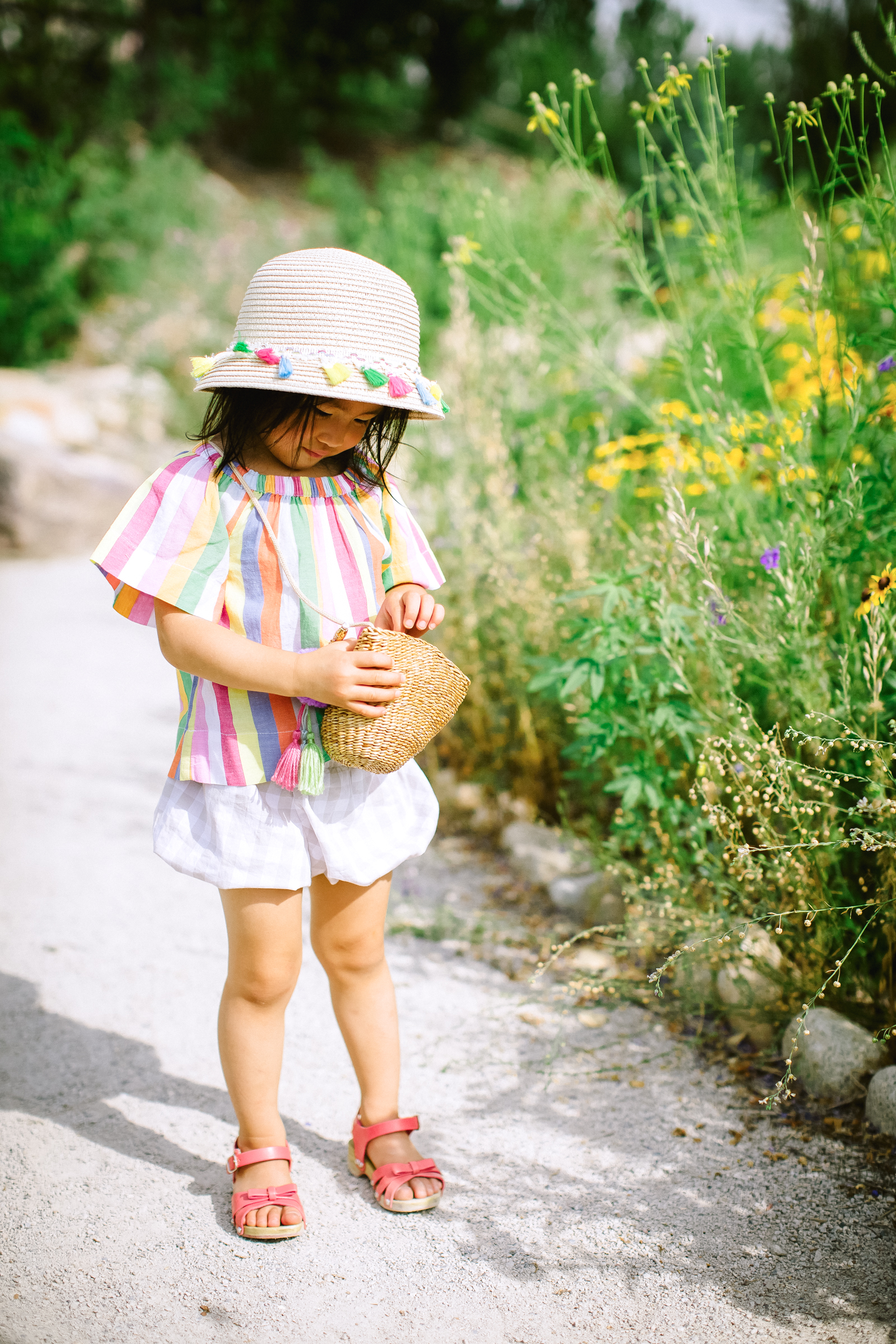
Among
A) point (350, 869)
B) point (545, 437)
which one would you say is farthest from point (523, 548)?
point (350, 869)

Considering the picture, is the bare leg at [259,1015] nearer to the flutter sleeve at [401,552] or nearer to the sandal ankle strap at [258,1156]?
the sandal ankle strap at [258,1156]

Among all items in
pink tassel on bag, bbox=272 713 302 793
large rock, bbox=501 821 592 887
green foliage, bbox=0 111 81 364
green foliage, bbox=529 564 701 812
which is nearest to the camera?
pink tassel on bag, bbox=272 713 302 793

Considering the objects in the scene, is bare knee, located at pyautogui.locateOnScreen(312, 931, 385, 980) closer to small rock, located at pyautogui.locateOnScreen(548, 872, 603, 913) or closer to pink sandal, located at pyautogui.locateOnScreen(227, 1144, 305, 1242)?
pink sandal, located at pyautogui.locateOnScreen(227, 1144, 305, 1242)

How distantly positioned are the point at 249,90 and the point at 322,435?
1656 centimetres

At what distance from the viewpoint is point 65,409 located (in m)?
7.60

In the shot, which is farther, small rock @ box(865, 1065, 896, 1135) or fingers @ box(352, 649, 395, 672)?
small rock @ box(865, 1065, 896, 1135)

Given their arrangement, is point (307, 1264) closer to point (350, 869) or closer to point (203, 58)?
point (350, 869)

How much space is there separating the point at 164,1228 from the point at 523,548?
7.10ft

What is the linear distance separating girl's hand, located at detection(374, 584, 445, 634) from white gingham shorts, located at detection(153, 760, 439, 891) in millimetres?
243

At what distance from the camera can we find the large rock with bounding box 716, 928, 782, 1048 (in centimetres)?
207

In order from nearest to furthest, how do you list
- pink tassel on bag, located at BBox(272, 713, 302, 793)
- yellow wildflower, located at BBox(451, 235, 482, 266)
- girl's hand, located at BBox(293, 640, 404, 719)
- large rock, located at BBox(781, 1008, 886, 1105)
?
girl's hand, located at BBox(293, 640, 404, 719)
pink tassel on bag, located at BBox(272, 713, 302, 793)
large rock, located at BBox(781, 1008, 886, 1105)
yellow wildflower, located at BBox(451, 235, 482, 266)

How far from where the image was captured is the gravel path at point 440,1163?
1515mm

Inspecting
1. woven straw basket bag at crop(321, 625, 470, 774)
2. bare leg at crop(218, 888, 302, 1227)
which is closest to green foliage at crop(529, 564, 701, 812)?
woven straw basket bag at crop(321, 625, 470, 774)

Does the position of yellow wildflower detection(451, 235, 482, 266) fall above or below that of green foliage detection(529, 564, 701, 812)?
above
